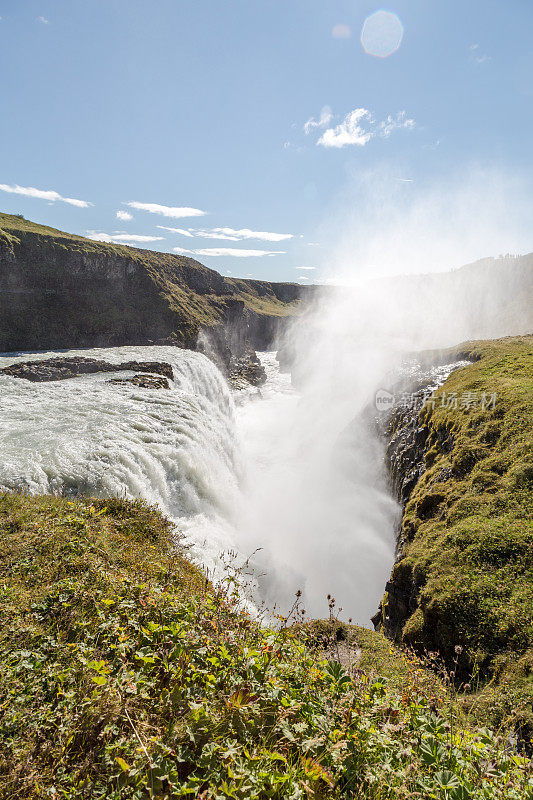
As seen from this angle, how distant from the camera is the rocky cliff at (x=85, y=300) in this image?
62844 millimetres

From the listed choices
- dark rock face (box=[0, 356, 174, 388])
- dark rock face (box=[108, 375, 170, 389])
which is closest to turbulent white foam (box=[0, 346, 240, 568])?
dark rock face (box=[108, 375, 170, 389])

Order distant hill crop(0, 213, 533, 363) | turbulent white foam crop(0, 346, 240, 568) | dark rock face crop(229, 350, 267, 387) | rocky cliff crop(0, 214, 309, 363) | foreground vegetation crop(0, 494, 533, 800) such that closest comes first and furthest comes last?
foreground vegetation crop(0, 494, 533, 800) → turbulent white foam crop(0, 346, 240, 568) → rocky cliff crop(0, 214, 309, 363) → distant hill crop(0, 213, 533, 363) → dark rock face crop(229, 350, 267, 387)

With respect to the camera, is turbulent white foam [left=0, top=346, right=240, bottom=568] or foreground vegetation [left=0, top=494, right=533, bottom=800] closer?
foreground vegetation [left=0, top=494, right=533, bottom=800]

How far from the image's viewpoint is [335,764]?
2.86m

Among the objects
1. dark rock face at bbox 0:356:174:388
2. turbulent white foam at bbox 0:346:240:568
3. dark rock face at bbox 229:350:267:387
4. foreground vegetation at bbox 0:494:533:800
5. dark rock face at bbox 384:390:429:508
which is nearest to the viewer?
foreground vegetation at bbox 0:494:533:800

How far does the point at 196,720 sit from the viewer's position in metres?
2.89

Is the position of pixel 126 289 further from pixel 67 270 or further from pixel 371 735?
pixel 371 735

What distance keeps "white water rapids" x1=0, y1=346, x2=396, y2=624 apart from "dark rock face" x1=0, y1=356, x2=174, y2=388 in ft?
5.81

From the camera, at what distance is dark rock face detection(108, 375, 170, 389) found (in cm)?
3102

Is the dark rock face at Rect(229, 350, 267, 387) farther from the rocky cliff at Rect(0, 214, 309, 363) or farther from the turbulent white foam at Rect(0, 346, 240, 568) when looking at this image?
the turbulent white foam at Rect(0, 346, 240, 568)

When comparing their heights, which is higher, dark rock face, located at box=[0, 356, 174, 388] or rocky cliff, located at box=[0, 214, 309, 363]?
rocky cliff, located at box=[0, 214, 309, 363]

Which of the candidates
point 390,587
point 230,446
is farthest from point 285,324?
point 390,587

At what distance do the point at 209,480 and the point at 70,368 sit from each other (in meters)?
25.9

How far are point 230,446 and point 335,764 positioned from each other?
27635 mm
